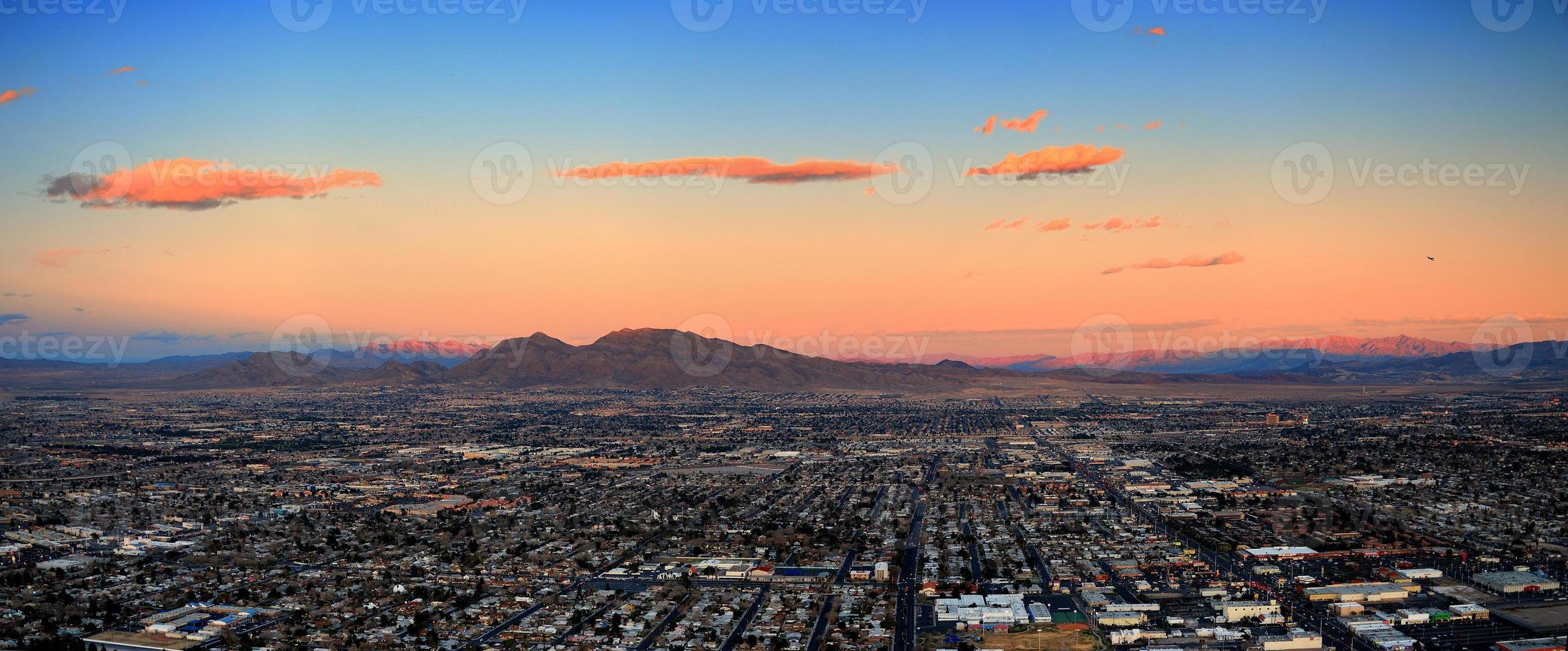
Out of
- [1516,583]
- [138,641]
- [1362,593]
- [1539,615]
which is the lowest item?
[138,641]

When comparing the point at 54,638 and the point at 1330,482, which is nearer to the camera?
the point at 54,638

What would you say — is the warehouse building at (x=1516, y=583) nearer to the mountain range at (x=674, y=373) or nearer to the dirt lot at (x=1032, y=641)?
the dirt lot at (x=1032, y=641)

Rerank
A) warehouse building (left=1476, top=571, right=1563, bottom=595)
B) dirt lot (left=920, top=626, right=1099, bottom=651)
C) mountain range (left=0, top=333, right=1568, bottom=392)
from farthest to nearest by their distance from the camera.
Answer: mountain range (left=0, top=333, right=1568, bottom=392)
warehouse building (left=1476, top=571, right=1563, bottom=595)
dirt lot (left=920, top=626, right=1099, bottom=651)

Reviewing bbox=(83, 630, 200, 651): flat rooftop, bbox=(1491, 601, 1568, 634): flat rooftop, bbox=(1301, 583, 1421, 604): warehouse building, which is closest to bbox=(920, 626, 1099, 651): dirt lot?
bbox=(1301, 583, 1421, 604): warehouse building

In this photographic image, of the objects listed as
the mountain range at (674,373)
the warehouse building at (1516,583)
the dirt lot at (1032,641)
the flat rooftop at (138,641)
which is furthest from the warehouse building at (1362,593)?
the mountain range at (674,373)

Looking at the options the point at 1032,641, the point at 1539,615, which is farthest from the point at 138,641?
the point at 1539,615

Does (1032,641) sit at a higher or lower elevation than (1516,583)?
lower

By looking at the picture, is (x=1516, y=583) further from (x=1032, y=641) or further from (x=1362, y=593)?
(x=1032, y=641)

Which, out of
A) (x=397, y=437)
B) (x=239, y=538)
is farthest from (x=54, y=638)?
(x=397, y=437)

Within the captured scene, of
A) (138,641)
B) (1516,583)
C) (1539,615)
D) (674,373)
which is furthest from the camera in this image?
(674,373)

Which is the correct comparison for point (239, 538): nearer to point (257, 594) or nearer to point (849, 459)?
point (257, 594)

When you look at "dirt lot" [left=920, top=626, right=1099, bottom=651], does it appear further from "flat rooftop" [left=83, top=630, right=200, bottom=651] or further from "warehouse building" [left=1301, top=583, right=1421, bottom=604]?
"flat rooftop" [left=83, top=630, right=200, bottom=651]
